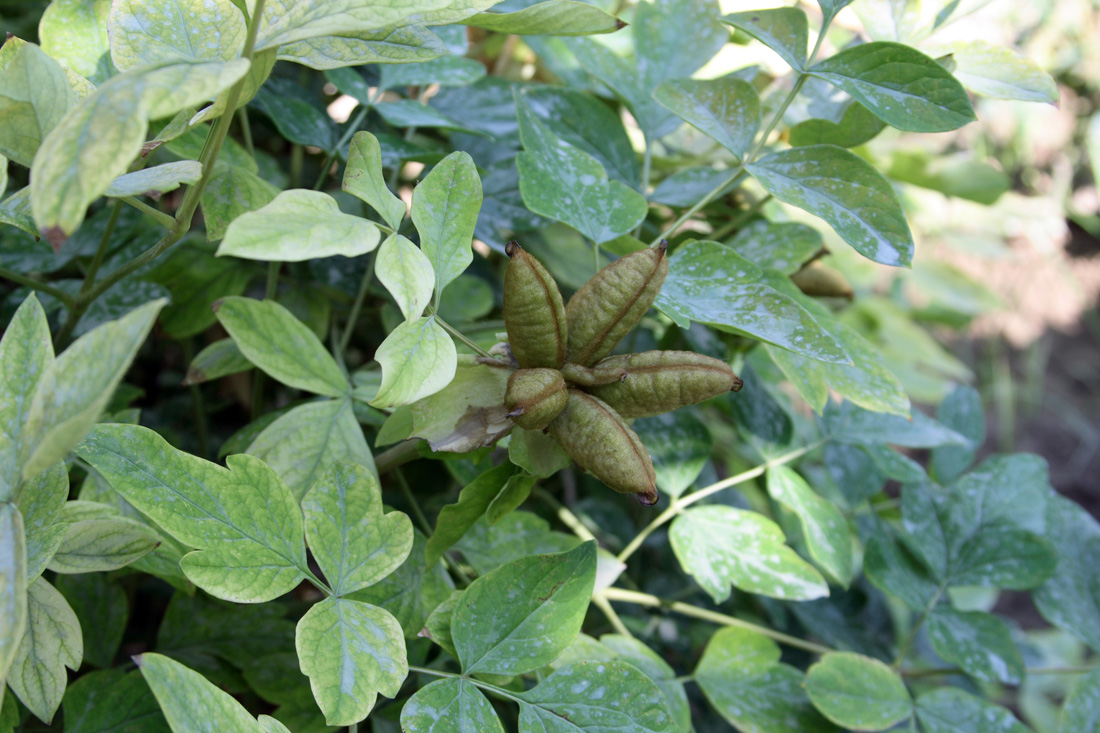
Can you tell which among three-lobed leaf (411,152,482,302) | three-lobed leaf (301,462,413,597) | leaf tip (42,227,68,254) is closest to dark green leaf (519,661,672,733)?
three-lobed leaf (301,462,413,597)

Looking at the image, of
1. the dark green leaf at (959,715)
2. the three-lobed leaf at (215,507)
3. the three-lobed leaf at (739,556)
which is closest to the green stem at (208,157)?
the three-lobed leaf at (215,507)

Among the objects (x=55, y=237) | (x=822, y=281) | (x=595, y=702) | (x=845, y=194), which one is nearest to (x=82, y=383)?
(x=55, y=237)

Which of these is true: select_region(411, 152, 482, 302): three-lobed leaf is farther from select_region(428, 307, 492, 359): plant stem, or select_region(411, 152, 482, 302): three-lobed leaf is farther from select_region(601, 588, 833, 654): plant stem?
select_region(601, 588, 833, 654): plant stem

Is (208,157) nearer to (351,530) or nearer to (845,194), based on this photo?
(351,530)

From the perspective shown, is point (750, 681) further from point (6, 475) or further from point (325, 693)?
point (6, 475)

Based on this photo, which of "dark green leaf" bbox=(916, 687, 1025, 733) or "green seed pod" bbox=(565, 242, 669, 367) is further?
"dark green leaf" bbox=(916, 687, 1025, 733)

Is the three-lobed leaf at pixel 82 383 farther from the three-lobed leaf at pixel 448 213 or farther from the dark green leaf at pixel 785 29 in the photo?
the dark green leaf at pixel 785 29
